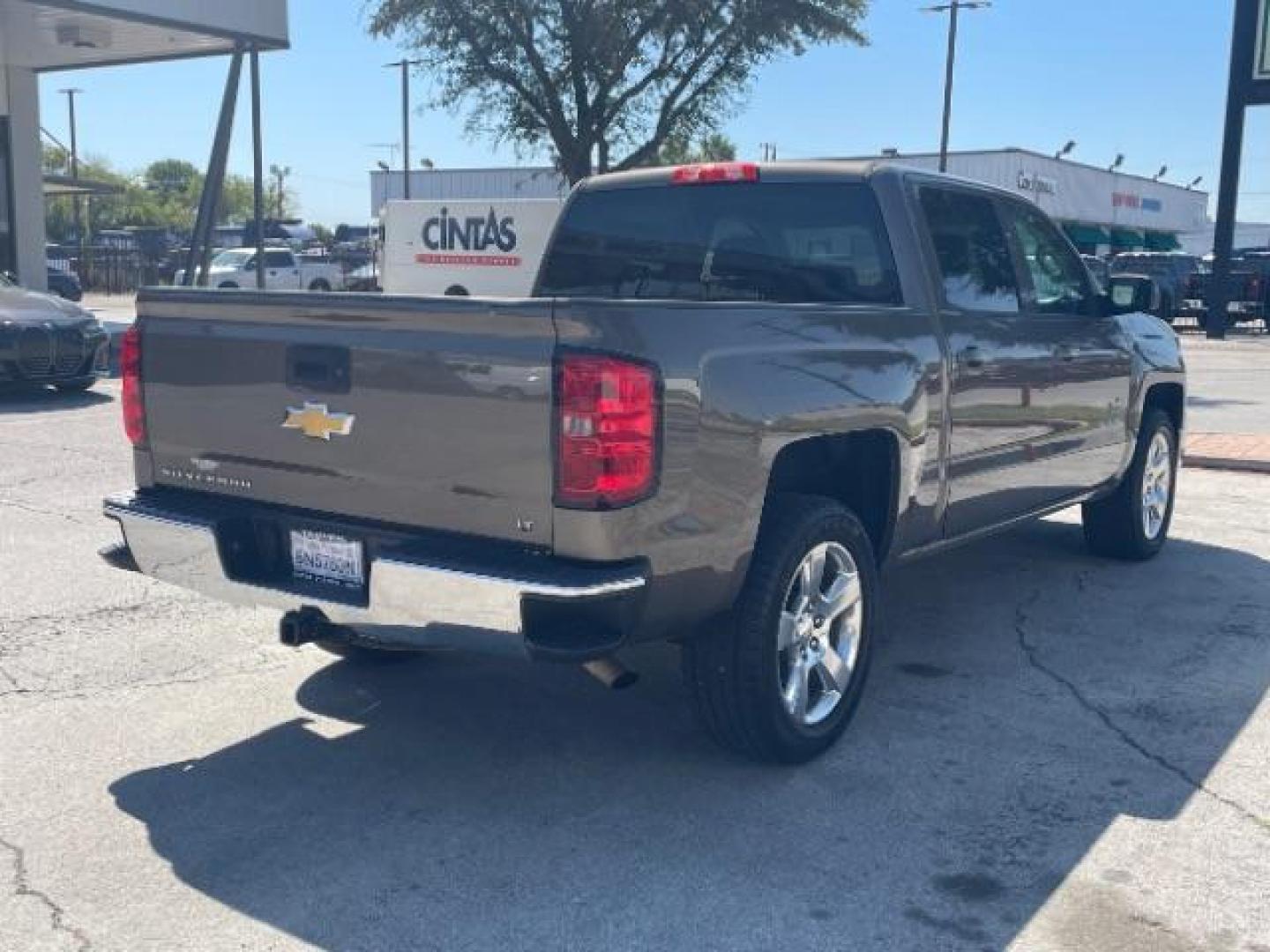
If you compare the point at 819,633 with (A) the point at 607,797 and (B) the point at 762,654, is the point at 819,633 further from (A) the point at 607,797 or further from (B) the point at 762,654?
(A) the point at 607,797

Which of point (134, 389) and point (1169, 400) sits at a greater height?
point (134, 389)

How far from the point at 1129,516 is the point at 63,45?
63.8ft

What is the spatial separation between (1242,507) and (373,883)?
7163 millimetres

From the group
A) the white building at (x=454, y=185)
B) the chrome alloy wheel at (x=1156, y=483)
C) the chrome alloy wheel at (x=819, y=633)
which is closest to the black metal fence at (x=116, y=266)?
the white building at (x=454, y=185)

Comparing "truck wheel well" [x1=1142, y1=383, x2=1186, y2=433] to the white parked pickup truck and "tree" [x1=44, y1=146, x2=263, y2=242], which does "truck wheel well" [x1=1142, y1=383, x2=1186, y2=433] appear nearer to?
the white parked pickup truck

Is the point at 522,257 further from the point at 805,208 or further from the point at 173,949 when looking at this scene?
the point at 173,949

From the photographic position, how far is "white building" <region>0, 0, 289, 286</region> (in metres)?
17.9

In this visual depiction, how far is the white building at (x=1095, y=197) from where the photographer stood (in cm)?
4981

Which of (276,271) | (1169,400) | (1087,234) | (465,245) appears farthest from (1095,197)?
(1169,400)

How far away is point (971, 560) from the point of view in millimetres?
7305

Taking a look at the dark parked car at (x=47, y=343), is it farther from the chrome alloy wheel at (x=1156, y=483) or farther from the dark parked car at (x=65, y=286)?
the dark parked car at (x=65, y=286)

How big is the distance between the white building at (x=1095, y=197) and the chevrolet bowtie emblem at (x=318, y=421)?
1600 inches

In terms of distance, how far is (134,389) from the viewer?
14.9ft

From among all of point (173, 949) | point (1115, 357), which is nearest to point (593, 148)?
point (1115, 357)
